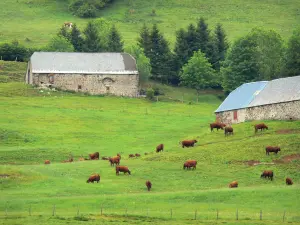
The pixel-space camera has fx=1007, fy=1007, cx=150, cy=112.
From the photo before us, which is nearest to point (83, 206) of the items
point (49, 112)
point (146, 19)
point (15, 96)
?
point (49, 112)

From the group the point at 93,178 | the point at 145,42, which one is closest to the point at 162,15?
the point at 145,42

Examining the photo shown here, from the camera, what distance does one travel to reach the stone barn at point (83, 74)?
128 m

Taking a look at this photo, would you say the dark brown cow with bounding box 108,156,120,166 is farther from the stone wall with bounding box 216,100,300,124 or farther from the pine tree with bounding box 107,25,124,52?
the pine tree with bounding box 107,25,124,52

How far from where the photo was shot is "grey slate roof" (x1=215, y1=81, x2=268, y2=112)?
324ft

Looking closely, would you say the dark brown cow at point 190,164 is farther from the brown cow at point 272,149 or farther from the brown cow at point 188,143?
the brown cow at point 188,143

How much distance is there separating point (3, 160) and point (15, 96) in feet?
119

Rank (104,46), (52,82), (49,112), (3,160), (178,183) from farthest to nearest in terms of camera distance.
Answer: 1. (104,46)
2. (52,82)
3. (49,112)
4. (3,160)
5. (178,183)

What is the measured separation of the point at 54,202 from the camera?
211 ft

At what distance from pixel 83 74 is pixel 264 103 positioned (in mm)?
39178

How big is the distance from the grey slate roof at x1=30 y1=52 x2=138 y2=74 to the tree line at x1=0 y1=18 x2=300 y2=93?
349 centimetres

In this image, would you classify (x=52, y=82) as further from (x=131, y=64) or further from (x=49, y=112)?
(x=49, y=112)

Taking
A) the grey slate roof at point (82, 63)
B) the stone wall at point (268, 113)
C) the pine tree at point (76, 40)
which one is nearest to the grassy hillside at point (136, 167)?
the stone wall at point (268, 113)

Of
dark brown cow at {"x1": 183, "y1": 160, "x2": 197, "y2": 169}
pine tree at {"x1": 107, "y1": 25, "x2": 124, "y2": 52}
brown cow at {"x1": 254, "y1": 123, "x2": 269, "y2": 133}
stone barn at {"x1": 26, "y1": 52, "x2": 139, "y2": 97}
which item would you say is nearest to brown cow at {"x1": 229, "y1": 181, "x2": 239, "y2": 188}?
dark brown cow at {"x1": 183, "y1": 160, "x2": 197, "y2": 169}

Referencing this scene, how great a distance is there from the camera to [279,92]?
96.2 m
